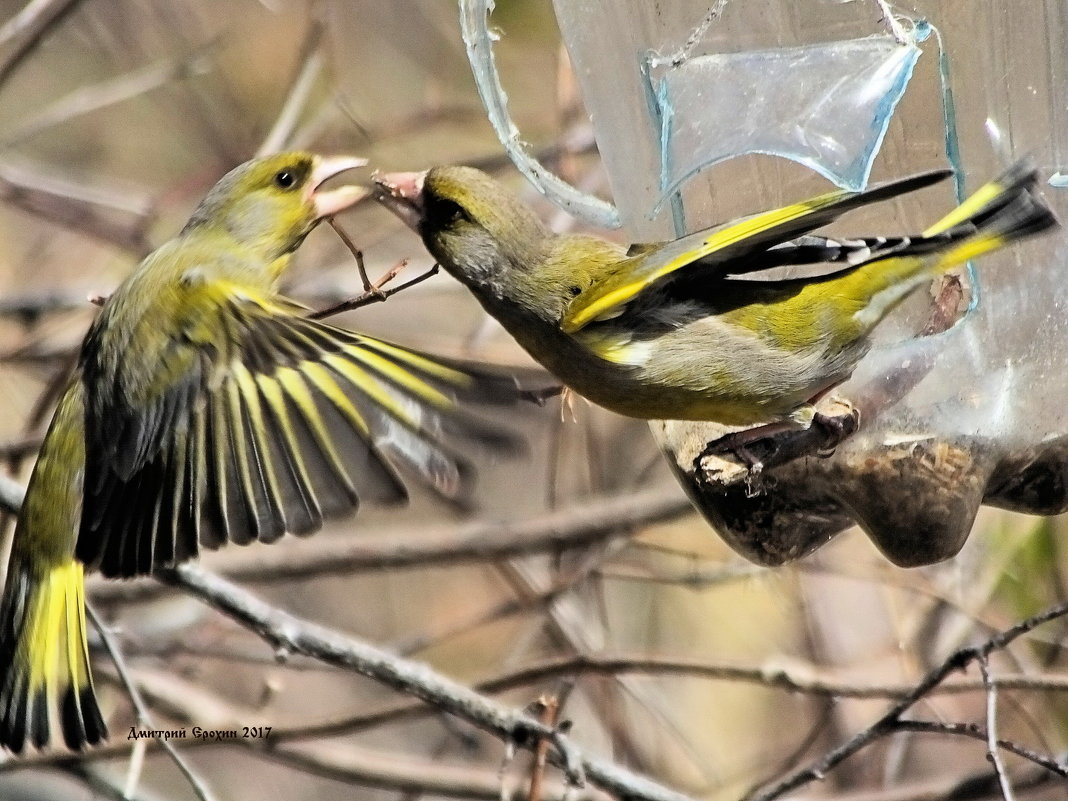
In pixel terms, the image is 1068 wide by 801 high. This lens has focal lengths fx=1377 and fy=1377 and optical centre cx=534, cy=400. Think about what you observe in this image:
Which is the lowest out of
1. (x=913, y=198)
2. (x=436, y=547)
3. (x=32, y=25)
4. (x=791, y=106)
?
(x=436, y=547)

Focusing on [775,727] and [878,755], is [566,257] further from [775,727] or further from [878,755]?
[775,727]

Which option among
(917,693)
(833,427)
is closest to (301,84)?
(833,427)

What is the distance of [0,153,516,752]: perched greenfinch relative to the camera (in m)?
2.71

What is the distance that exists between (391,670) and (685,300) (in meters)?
1.01

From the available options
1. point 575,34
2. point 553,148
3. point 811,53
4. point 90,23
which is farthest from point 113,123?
point 811,53

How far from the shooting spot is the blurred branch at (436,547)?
3.93m

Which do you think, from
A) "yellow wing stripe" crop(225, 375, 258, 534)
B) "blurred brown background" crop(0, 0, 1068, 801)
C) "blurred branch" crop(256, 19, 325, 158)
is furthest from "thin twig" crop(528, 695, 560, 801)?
"blurred branch" crop(256, 19, 325, 158)

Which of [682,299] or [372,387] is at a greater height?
[682,299]

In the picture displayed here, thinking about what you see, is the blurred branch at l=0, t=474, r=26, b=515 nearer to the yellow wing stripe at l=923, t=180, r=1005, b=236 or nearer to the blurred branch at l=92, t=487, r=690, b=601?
the blurred branch at l=92, t=487, r=690, b=601

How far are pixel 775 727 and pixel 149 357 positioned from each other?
4.20 meters

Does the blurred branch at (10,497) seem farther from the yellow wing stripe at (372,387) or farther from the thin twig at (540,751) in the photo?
the thin twig at (540,751)

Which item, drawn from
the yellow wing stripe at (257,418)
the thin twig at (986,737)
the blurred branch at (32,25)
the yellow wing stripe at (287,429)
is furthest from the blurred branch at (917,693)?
the blurred branch at (32,25)

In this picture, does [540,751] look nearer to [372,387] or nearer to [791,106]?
[372,387]

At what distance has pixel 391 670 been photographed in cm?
295
